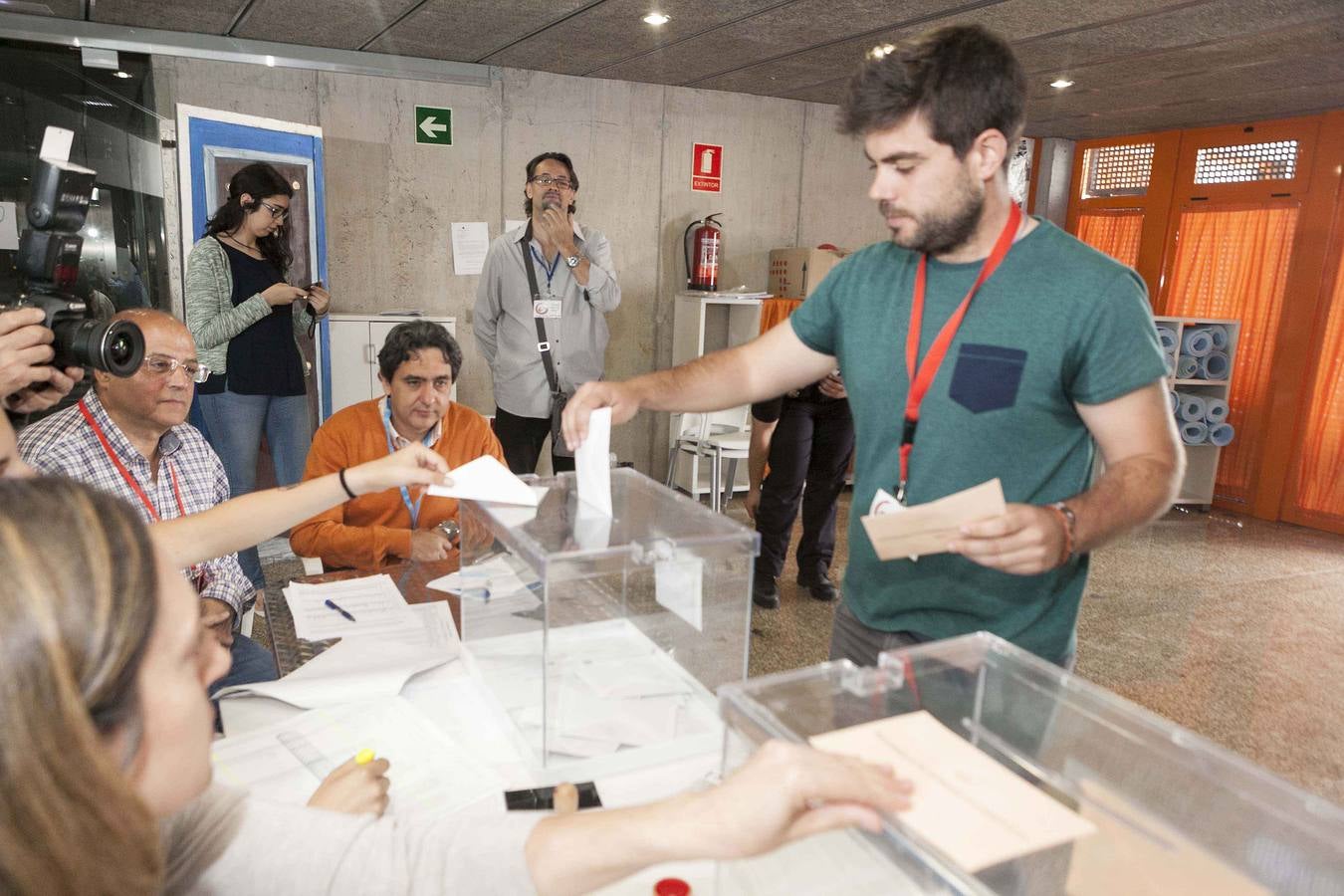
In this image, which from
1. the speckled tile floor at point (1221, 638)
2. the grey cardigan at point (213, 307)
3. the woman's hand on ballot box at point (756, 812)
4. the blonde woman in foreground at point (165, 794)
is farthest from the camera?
the grey cardigan at point (213, 307)

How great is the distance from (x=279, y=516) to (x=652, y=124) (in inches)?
182

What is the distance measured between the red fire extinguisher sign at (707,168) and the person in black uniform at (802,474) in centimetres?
230

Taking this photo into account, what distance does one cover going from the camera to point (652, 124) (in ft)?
18.3

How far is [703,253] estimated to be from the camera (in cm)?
557

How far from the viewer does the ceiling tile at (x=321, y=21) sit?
12.6ft

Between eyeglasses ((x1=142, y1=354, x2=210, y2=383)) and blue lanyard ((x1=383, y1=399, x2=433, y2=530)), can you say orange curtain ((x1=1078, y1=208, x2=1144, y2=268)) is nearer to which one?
blue lanyard ((x1=383, y1=399, x2=433, y2=530))

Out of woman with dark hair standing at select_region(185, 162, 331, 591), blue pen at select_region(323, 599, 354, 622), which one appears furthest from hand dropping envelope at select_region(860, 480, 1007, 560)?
woman with dark hair standing at select_region(185, 162, 331, 591)

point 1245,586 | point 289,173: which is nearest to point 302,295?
point 289,173

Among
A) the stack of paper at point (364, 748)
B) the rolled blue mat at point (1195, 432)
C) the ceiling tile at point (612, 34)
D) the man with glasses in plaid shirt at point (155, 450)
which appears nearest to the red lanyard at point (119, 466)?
the man with glasses in plaid shirt at point (155, 450)

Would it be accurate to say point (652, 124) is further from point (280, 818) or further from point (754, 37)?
point (280, 818)

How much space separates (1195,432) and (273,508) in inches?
238

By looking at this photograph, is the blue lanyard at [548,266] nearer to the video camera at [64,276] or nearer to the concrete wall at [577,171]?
the concrete wall at [577,171]

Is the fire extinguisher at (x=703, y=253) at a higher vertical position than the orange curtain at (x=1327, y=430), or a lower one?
higher

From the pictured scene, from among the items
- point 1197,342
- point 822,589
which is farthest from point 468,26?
point 1197,342
